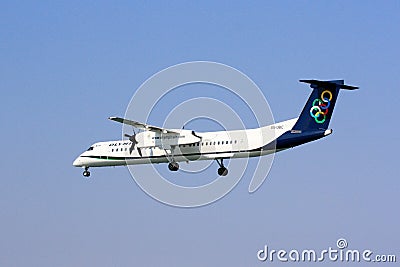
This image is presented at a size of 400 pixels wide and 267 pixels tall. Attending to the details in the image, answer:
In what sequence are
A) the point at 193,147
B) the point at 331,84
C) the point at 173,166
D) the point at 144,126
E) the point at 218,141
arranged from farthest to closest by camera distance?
the point at 144,126, the point at 173,166, the point at 193,147, the point at 218,141, the point at 331,84

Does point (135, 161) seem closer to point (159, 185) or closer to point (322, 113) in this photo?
point (159, 185)

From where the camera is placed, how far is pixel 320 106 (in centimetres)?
7106

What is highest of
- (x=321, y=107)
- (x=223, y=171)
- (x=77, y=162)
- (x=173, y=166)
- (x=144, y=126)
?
(x=321, y=107)

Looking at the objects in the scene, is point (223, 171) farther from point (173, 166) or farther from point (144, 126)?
point (144, 126)

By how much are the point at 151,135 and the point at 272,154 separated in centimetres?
931

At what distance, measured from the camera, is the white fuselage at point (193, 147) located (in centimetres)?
7238

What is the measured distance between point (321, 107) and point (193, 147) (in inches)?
392

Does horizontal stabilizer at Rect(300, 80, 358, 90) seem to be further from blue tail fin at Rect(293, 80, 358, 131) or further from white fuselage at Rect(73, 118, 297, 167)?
white fuselage at Rect(73, 118, 297, 167)

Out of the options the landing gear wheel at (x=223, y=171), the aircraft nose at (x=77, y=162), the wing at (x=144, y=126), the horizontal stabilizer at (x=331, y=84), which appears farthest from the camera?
the aircraft nose at (x=77, y=162)

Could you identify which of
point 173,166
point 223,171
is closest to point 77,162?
point 173,166

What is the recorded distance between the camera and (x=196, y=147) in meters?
75.4

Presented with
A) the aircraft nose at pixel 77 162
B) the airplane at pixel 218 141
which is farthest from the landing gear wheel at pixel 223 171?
the aircraft nose at pixel 77 162

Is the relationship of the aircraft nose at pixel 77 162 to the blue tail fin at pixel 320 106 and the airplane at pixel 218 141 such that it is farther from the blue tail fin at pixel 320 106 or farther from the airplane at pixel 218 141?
the blue tail fin at pixel 320 106

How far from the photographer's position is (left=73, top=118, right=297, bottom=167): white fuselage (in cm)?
7238
